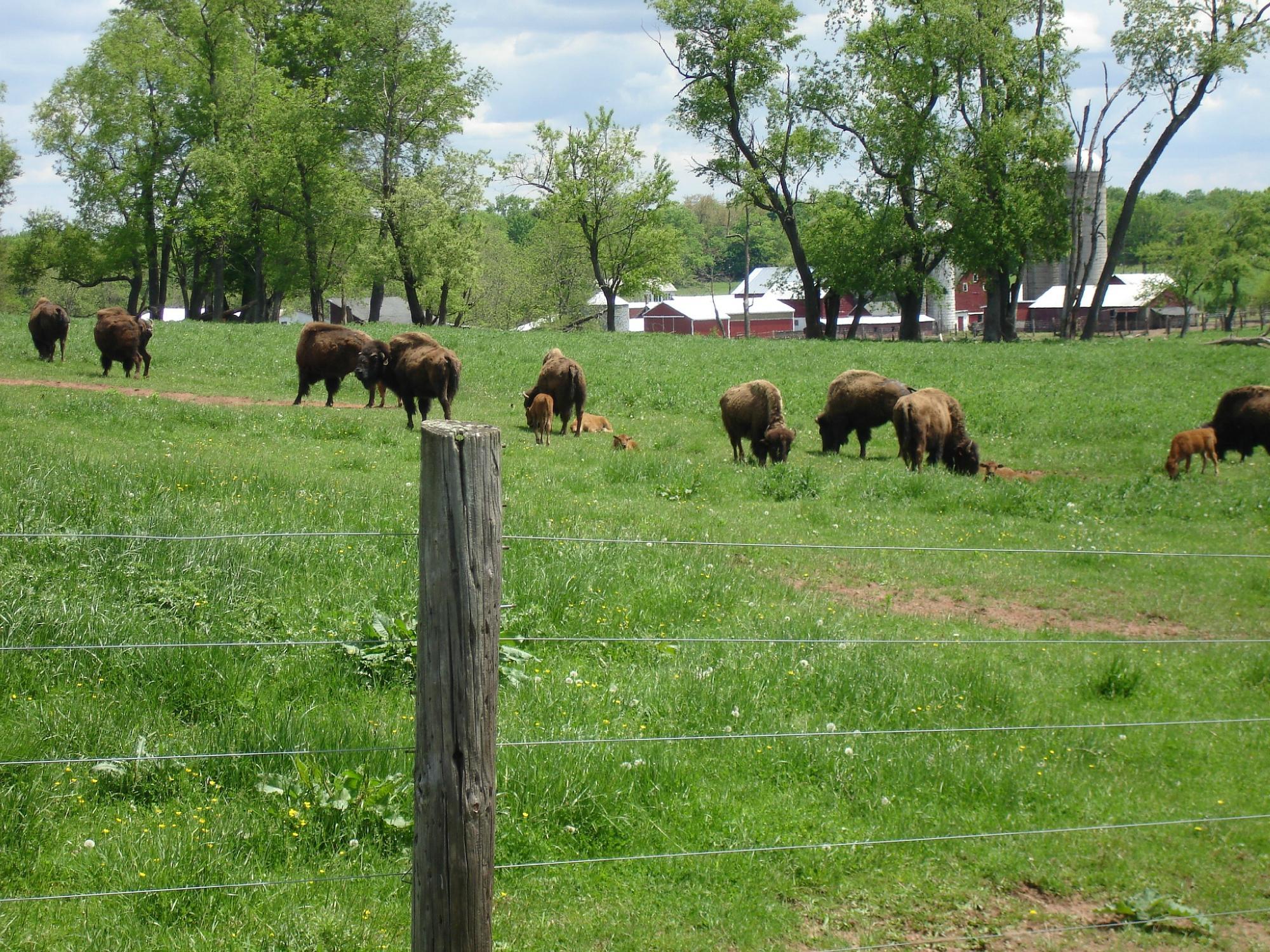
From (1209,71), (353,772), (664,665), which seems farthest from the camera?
(1209,71)

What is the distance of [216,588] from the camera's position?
22.9 ft

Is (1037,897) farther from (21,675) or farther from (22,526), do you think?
(22,526)

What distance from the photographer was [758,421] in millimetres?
19344

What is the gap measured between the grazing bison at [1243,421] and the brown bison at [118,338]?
23.3 metres

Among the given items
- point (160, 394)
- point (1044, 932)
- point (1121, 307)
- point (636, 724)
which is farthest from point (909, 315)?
point (1044, 932)

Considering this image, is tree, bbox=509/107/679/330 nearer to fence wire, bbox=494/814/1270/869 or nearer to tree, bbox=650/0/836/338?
tree, bbox=650/0/836/338

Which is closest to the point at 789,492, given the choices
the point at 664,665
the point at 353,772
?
the point at 664,665

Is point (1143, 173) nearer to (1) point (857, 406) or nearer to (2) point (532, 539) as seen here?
(1) point (857, 406)

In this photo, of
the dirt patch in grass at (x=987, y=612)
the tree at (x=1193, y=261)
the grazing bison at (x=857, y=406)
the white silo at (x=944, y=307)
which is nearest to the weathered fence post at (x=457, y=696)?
the dirt patch in grass at (x=987, y=612)

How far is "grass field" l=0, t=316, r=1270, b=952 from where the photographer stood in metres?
4.52

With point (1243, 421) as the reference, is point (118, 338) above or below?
→ above

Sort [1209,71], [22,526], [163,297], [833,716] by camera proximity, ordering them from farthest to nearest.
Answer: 1. [163,297]
2. [1209,71]
3. [22,526]
4. [833,716]

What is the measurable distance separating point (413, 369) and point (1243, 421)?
1609 cm

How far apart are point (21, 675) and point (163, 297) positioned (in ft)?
216
